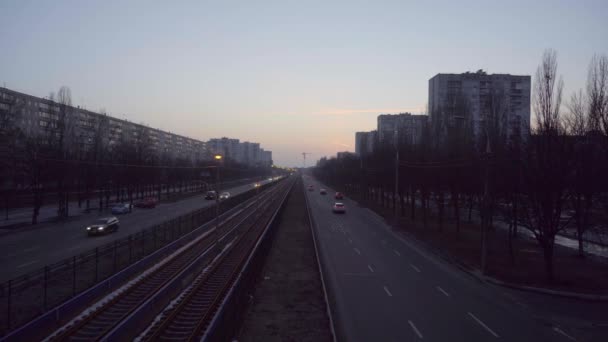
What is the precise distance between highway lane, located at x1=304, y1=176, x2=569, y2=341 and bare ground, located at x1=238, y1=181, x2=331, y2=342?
72 centimetres

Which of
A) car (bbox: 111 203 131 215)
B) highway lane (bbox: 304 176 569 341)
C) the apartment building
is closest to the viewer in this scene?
highway lane (bbox: 304 176 569 341)

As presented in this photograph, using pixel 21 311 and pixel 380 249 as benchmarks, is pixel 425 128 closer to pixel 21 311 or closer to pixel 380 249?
pixel 380 249

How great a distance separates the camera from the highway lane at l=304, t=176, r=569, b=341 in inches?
476

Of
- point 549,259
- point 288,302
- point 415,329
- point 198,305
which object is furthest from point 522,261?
point 198,305

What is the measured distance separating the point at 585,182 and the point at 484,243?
687 cm

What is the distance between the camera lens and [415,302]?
589 inches

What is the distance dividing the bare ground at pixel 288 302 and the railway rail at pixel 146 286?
266cm

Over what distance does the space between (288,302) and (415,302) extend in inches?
184

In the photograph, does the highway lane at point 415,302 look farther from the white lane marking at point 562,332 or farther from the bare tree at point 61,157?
the bare tree at point 61,157

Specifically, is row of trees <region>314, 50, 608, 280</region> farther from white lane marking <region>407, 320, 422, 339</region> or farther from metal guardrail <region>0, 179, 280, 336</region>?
metal guardrail <region>0, 179, 280, 336</region>

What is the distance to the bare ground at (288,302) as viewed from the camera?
12.0 metres

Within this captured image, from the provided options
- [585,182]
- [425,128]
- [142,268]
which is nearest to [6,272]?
[142,268]

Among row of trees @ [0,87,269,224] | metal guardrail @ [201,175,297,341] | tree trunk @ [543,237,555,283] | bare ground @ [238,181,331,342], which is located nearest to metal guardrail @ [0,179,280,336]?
metal guardrail @ [201,175,297,341]

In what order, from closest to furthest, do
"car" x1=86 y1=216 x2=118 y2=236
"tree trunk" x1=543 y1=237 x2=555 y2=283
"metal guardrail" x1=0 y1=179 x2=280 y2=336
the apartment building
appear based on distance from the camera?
"metal guardrail" x1=0 y1=179 x2=280 y2=336
"tree trunk" x1=543 y1=237 x2=555 y2=283
"car" x1=86 y1=216 x2=118 y2=236
the apartment building
